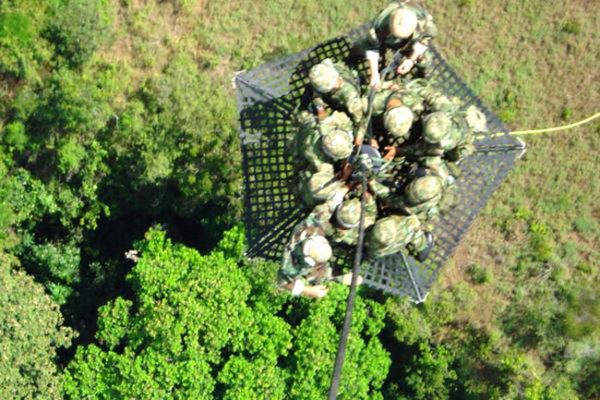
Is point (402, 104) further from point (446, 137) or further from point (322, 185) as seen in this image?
point (322, 185)

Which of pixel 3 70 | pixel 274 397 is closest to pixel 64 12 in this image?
pixel 3 70

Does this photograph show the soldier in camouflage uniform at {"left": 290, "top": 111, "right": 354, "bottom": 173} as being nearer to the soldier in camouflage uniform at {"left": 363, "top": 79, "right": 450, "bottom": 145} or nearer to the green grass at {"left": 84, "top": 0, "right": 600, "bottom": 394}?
the soldier in camouflage uniform at {"left": 363, "top": 79, "right": 450, "bottom": 145}

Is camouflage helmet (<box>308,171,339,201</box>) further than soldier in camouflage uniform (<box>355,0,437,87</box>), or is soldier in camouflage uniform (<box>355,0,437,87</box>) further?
soldier in camouflage uniform (<box>355,0,437,87</box>)

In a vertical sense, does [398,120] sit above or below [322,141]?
above

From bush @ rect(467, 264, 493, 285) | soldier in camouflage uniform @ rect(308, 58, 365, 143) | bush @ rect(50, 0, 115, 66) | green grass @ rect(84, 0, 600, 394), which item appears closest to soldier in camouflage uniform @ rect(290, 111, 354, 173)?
soldier in camouflage uniform @ rect(308, 58, 365, 143)

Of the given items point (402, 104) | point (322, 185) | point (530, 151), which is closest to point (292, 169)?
point (322, 185)

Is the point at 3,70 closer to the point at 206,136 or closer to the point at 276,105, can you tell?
the point at 206,136

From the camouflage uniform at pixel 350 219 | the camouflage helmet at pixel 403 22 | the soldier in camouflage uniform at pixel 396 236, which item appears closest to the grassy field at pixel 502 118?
the soldier in camouflage uniform at pixel 396 236
